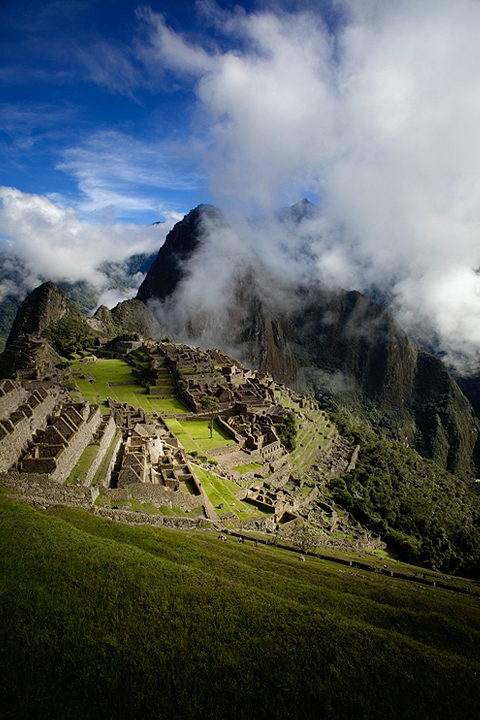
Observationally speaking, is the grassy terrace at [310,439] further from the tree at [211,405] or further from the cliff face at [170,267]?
the cliff face at [170,267]

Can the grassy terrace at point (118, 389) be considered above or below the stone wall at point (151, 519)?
above

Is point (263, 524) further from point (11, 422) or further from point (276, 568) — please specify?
point (11, 422)

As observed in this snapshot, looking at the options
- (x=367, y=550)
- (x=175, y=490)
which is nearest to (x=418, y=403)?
(x=367, y=550)

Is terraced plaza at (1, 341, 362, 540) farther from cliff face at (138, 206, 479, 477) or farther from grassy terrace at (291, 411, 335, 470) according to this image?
cliff face at (138, 206, 479, 477)

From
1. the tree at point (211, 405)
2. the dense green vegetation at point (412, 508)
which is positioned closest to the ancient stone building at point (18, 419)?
the tree at point (211, 405)

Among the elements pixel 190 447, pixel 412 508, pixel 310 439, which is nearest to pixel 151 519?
pixel 190 447

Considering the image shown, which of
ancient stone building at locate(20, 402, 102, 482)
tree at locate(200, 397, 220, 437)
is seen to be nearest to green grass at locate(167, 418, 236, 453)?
tree at locate(200, 397, 220, 437)
